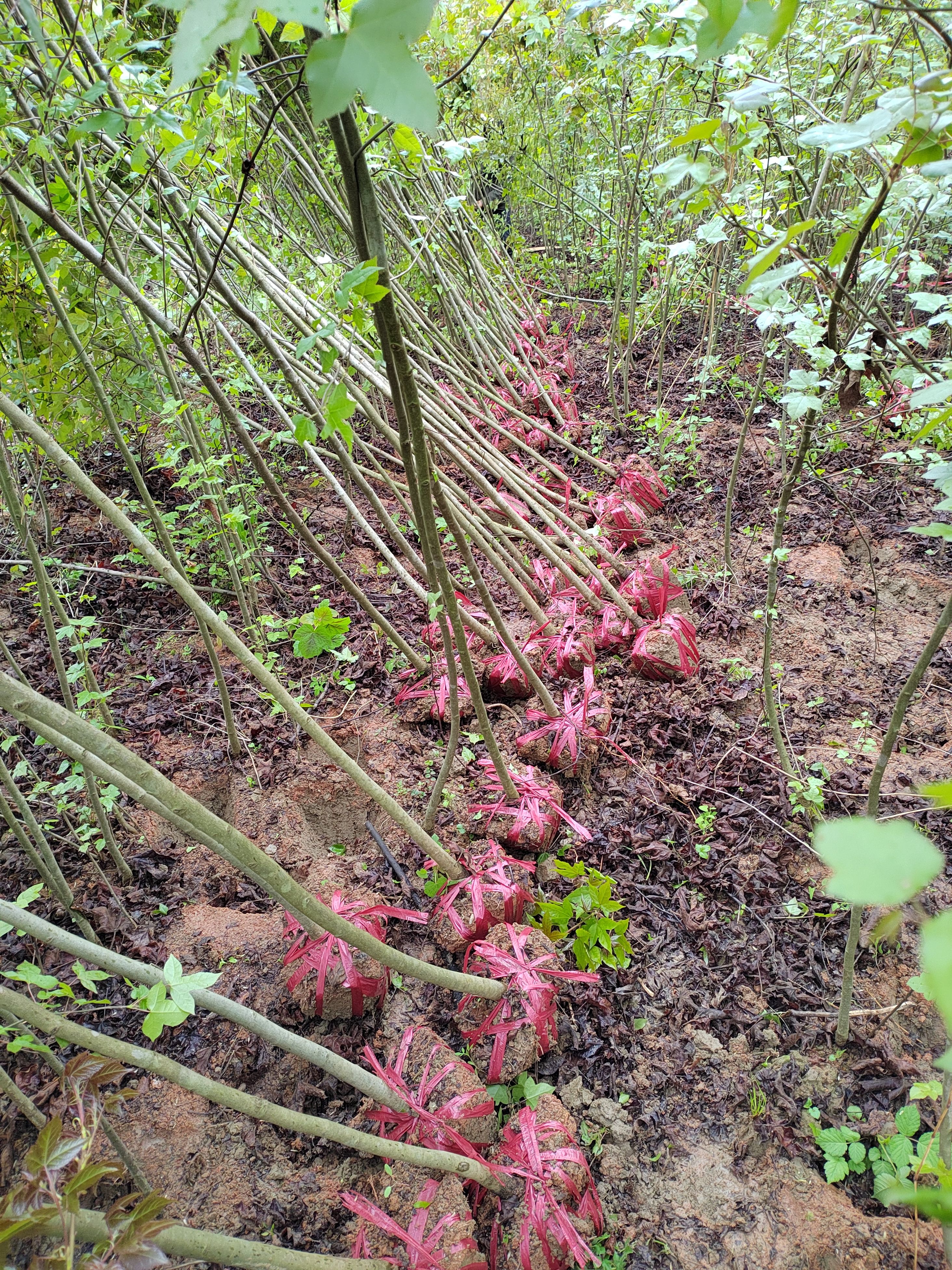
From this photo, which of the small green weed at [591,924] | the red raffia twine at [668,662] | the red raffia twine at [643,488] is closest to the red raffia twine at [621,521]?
the red raffia twine at [643,488]

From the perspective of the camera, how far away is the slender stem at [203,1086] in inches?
28.2

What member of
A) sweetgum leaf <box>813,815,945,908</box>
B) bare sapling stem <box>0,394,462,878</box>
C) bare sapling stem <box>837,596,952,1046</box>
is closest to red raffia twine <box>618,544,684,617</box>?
bare sapling stem <box>837,596,952,1046</box>

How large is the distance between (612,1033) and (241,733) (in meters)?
1.27

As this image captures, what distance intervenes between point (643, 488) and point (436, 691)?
167 centimetres

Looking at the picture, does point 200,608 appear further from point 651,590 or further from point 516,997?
point 651,590

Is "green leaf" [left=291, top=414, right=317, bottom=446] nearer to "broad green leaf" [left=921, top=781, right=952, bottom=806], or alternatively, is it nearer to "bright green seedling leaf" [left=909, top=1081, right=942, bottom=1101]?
"broad green leaf" [left=921, top=781, right=952, bottom=806]

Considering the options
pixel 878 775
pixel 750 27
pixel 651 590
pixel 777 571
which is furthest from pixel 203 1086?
pixel 651 590

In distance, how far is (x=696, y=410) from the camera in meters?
3.76

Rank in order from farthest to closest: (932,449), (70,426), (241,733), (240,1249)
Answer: (932,449) → (241,733) → (70,426) → (240,1249)

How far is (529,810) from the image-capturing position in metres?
1.65

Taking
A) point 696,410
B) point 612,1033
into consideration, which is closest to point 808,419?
point 612,1033

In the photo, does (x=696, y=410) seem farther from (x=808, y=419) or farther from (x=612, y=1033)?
(x=612, y=1033)

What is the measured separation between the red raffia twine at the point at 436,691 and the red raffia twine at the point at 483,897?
516 mm

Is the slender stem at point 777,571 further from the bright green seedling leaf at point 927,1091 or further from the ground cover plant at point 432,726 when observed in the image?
the bright green seedling leaf at point 927,1091
